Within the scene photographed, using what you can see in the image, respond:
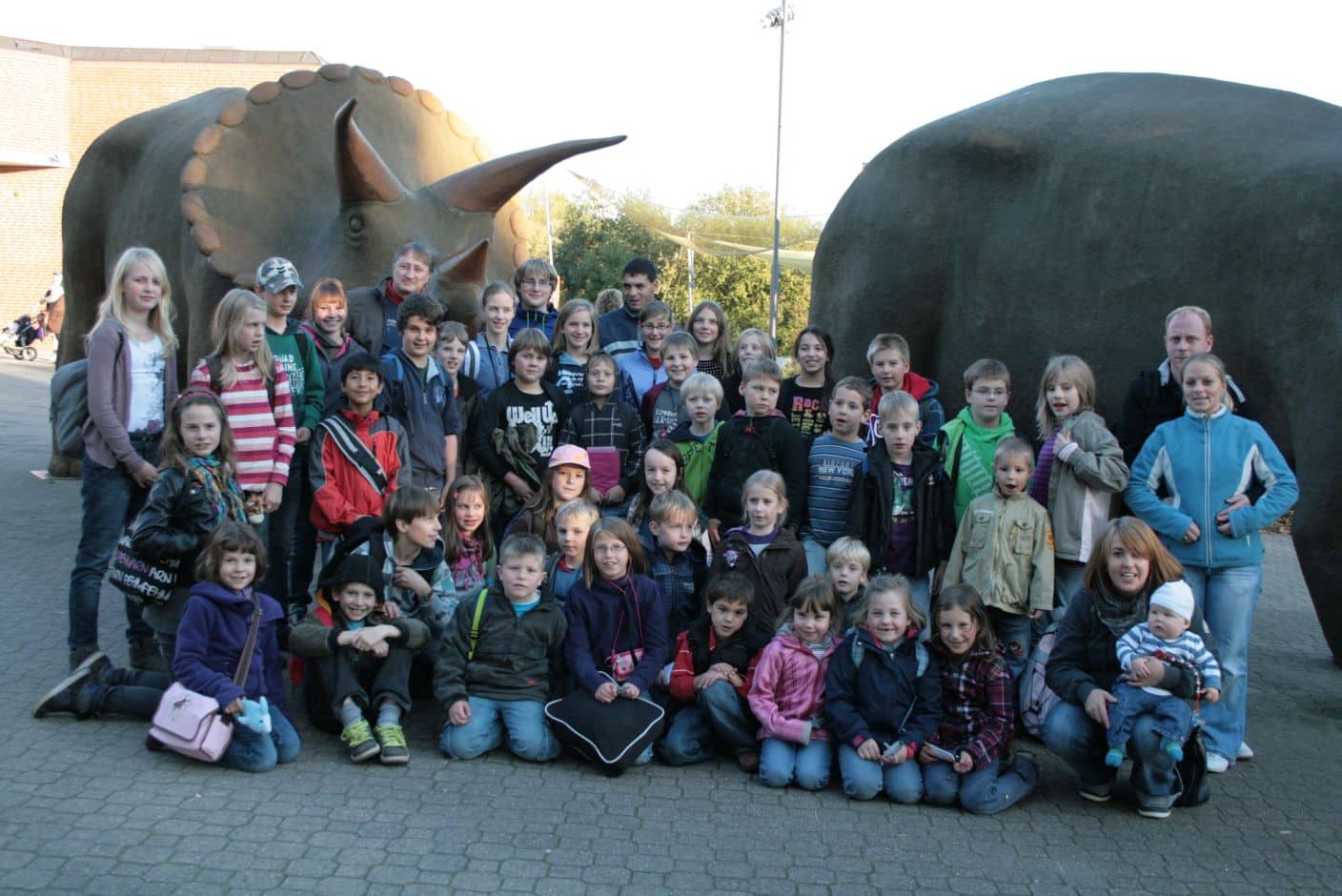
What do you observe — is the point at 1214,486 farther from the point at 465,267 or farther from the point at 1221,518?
the point at 465,267

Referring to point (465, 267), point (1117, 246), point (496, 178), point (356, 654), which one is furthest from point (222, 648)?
point (496, 178)

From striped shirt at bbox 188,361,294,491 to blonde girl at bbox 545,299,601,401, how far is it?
4.69 feet

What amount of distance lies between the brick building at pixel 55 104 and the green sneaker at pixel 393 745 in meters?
30.7

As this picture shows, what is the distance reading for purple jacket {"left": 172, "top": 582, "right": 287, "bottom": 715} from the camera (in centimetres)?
453

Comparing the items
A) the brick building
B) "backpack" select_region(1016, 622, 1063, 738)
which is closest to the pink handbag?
"backpack" select_region(1016, 622, 1063, 738)

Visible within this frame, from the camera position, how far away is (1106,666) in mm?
4543

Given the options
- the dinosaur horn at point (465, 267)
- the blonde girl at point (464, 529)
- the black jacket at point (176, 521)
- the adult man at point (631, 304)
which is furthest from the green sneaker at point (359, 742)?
the dinosaur horn at point (465, 267)

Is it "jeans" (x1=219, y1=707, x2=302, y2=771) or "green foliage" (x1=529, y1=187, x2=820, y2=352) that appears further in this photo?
"green foliage" (x1=529, y1=187, x2=820, y2=352)

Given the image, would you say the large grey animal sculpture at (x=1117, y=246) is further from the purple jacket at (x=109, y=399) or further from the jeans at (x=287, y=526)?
the purple jacket at (x=109, y=399)

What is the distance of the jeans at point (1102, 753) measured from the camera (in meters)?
4.30

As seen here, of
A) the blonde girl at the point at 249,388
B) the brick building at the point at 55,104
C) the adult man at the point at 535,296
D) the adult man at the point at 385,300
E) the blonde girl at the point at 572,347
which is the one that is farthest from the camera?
the brick building at the point at 55,104

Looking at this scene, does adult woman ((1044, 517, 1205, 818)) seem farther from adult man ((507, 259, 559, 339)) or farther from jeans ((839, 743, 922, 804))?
adult man ((507, 259, 559, 339))

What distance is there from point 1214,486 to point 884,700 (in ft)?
5.36

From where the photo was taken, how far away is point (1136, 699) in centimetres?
436
